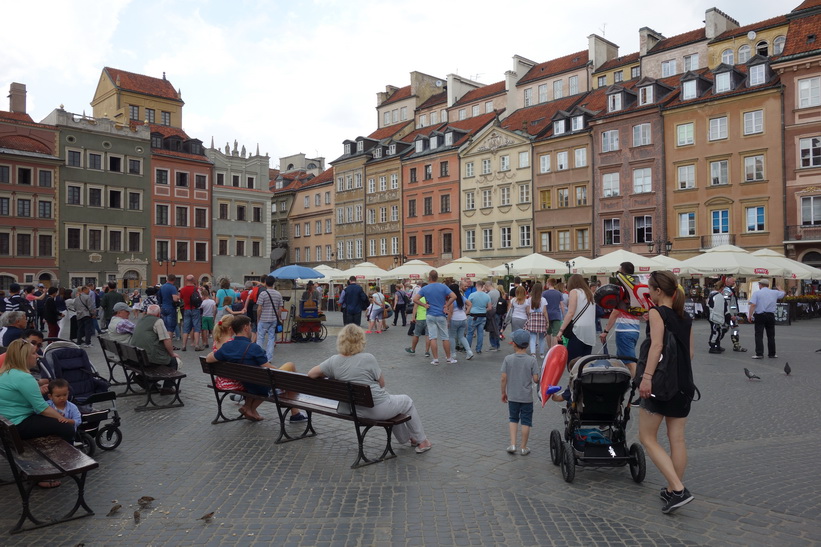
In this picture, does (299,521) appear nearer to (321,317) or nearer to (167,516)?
(167,516)

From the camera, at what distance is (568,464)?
5977 mm

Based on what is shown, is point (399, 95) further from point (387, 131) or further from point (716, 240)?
point (716, 240)

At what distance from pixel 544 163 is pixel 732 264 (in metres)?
25.8

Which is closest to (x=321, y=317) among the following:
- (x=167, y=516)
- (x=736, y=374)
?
(x=736, y=374)

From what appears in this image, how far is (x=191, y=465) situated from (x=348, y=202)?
59.0 meters

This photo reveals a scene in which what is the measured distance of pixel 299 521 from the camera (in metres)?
5.11

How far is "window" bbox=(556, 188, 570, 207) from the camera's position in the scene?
4728cm

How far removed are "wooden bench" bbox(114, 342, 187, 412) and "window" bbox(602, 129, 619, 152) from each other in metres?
39.5

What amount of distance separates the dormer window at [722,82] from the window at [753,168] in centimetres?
457

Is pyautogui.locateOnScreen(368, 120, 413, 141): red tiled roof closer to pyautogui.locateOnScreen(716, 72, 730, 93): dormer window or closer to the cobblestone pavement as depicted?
pyautogui.locateOnScreen(716, 72, 730, 93): dormer window

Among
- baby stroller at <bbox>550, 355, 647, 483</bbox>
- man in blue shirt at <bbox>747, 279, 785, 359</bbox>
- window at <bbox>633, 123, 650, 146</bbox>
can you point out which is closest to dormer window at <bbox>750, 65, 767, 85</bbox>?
window at <bbox>633, 123, 650, 146</bbox>

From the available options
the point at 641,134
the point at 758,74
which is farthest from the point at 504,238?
the point at 758,74

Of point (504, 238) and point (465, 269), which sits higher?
point (504, 238)

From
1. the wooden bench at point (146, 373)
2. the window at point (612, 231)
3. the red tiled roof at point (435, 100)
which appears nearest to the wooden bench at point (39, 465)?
the wooden bench at point (146, 373)
